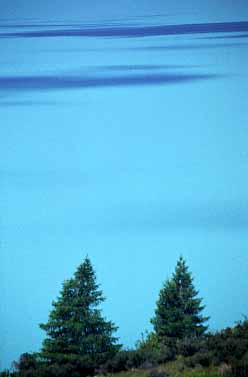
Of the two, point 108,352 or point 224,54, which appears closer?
point 108,352

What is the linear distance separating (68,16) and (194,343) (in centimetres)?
430

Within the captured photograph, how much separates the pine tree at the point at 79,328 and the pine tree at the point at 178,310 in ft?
Result: 1.85

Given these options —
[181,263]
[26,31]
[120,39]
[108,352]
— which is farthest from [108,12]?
[108,352]

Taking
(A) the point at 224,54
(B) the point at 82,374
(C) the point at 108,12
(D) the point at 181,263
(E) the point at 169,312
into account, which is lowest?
(B) the point at 82,374

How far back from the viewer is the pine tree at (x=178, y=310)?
8.91m

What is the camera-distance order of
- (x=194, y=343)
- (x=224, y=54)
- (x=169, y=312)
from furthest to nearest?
(x=224, y=54), (x=169, y=312), (x=194, y=343)

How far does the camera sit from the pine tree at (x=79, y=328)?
348 inches

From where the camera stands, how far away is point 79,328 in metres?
8.91

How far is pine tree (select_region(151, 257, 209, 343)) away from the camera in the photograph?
8914 mm

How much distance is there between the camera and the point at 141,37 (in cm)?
983

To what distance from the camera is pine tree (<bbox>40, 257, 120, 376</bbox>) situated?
29.0 ft

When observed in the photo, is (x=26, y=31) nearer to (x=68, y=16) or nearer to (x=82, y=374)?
(x=68, y=16)

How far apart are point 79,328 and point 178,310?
112cm

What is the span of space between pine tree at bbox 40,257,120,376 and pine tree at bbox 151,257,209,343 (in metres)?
0.56
